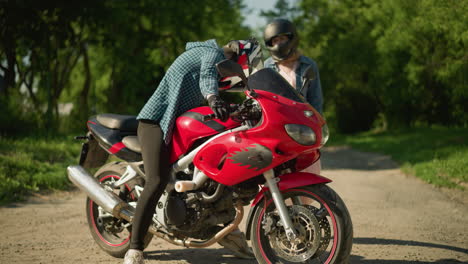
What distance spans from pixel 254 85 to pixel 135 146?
124 centimetres

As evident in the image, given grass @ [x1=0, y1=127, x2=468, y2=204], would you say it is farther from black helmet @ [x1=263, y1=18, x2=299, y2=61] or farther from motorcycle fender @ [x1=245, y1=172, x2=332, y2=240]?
motorcycle fender @ [x1=245, y1=172, x2=332, y2=240]

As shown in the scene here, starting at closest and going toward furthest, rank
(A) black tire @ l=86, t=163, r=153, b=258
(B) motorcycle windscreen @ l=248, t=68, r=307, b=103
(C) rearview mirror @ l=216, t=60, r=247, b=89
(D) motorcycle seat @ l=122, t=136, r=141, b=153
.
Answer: (C) rearview mirror @ l=216, t=60, r=247, b=89
(B) motorcycle windscreen @ l=248, t=68, r=307, b=103
(D) motorcycle seat @ l=122, t=136, r=141, b=153
(A) black tire @ l=86, t=163, r=153, b=258

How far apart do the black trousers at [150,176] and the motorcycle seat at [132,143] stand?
0.17 m

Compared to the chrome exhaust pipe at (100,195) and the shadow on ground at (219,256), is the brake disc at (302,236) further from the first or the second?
the chrome exhaust pipe at (100,195)

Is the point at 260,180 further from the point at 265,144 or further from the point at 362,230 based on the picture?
the point at 362,230

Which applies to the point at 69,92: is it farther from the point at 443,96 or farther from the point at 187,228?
the point at 187,228

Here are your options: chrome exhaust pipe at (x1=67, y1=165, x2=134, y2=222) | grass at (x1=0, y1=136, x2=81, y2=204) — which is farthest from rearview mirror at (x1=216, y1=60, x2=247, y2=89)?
grass at (x1=0, y1=136, x2=81, y2=204)

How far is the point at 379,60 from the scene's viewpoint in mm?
24250

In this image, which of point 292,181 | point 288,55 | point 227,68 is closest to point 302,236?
point 292,181

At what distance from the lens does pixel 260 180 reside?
3.92 m

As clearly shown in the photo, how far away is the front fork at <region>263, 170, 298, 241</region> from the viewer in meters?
3.65

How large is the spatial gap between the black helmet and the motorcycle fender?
150 centimetres

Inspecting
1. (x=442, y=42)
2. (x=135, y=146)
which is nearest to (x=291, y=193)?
(x=135, y=146)

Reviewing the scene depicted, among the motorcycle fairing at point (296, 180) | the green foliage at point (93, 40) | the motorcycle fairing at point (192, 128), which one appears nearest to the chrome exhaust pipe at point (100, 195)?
the motorcycle fairing at point (192, 128)
